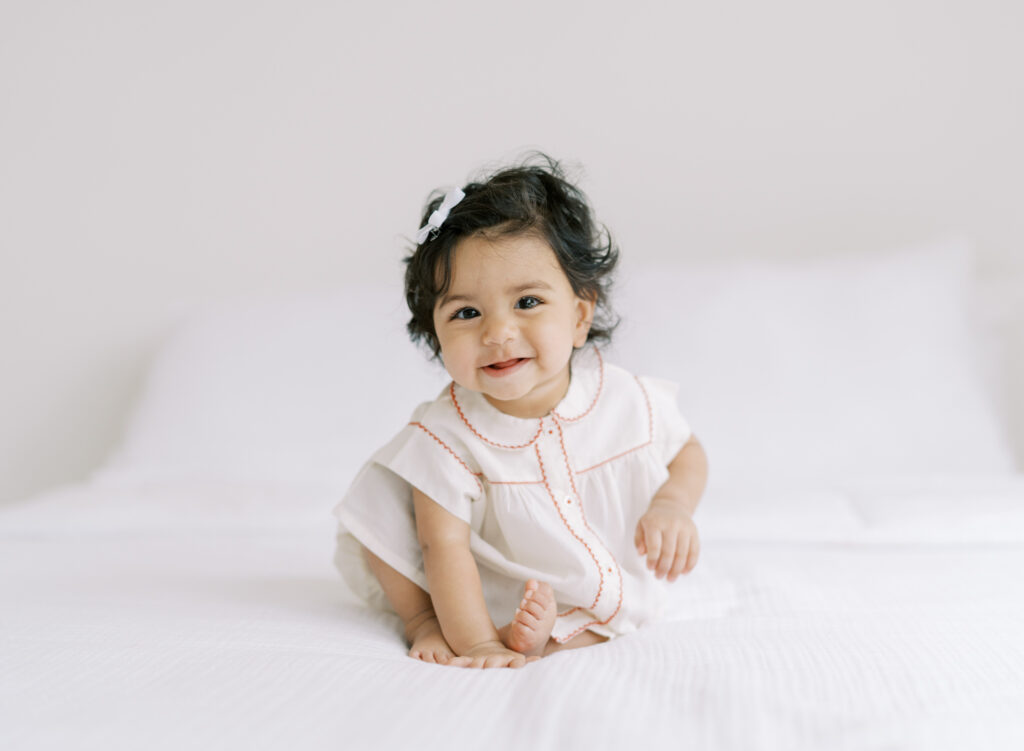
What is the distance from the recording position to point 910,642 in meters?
0.86

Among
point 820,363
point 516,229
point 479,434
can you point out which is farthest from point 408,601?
point 820,363

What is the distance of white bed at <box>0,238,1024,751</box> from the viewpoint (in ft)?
2.26

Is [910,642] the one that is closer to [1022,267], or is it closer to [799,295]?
[799,295]

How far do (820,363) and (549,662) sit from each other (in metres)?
1.09

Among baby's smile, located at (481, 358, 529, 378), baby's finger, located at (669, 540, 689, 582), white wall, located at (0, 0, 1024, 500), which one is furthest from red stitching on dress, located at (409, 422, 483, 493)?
white wall, located at (0, 0, 1024, 500)

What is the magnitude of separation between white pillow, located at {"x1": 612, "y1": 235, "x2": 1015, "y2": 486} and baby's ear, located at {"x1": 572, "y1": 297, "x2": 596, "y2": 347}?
0.66 meters

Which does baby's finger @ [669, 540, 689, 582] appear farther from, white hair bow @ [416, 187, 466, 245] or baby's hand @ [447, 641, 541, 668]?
white hair bow @ [416, 187, 466, 245]

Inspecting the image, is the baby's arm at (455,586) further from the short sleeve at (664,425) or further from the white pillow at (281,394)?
the white pillow at (281,394)

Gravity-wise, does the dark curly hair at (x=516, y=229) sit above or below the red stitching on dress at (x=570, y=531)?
above

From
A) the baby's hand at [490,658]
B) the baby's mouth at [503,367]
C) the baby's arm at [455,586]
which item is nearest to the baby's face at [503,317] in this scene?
the baby's mouth at [503,367]

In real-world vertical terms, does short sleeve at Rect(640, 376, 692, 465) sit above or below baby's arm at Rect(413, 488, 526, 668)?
above

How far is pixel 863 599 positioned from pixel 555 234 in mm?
515

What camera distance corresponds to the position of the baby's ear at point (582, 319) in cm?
112

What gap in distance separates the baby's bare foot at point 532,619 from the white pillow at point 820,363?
0.79 m
